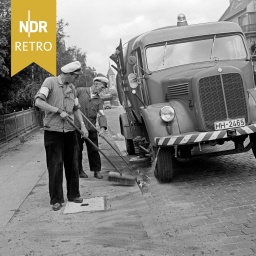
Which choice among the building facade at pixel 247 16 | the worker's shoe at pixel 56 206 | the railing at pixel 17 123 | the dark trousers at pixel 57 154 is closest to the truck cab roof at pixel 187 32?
the dark trousers at pixel 57 154

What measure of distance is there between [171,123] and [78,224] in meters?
2.81

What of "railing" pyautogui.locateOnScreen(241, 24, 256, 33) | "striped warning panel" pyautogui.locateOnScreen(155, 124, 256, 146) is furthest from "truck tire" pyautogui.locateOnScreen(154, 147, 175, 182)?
"railing" pyautogui.locateOnScreen(241, 24, 256, 33)

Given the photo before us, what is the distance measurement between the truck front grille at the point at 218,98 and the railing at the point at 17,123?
29.7 feet

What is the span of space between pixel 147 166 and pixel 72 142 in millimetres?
3715

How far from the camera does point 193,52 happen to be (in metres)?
8.55

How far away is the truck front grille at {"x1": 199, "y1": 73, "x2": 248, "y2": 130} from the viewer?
7.30 metres

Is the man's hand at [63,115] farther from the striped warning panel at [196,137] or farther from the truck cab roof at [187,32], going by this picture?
the truck cab roof at [187,32]

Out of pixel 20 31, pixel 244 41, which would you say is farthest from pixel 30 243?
pixel 20 31

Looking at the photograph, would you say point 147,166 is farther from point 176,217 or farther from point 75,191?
point 176,217

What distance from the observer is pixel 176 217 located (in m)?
5.45

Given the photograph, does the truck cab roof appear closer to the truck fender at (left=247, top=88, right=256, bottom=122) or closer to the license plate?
the truck fender at (left=247, top=88, right=256, bottom=122)

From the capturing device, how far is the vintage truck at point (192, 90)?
7281 millimetres

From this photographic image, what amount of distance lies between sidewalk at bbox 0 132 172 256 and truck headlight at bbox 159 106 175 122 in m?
1.22

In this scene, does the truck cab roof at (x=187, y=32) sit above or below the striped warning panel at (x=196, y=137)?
above
